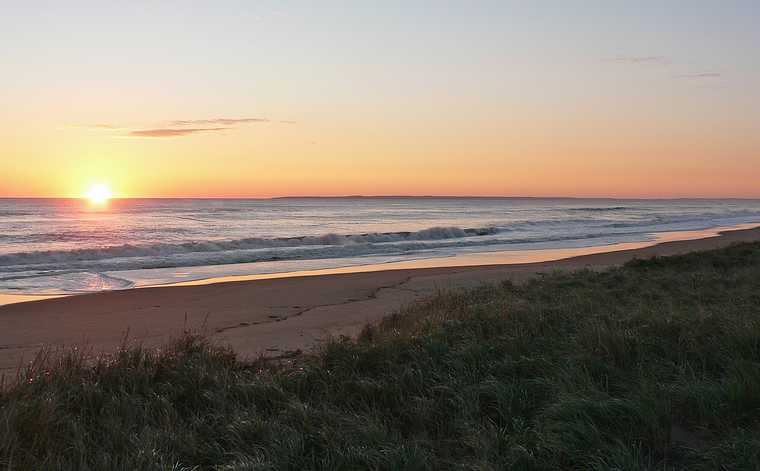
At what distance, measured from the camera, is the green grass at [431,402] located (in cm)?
390

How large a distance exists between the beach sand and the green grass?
4.52 feet

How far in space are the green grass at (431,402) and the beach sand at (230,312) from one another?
54.2 inches

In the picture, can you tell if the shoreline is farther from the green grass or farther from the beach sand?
the green grass

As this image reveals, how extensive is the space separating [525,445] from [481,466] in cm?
48

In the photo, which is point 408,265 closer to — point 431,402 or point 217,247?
point 217,247

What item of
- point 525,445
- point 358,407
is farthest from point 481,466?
point 358,407

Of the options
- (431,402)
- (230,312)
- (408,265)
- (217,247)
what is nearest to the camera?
(431,402)

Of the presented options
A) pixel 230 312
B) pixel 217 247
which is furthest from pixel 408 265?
pixel 217 247

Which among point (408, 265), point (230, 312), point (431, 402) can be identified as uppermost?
point (431, 402)

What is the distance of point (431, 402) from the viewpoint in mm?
4680

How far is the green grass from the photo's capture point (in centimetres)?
390

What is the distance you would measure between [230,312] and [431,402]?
7754 millimetres

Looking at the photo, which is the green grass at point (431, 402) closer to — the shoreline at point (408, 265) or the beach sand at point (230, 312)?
the beach sand at point (230, 312)

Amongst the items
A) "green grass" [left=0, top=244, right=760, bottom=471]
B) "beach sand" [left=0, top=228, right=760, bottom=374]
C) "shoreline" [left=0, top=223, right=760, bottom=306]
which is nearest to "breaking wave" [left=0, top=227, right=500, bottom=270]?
"shoreline" [left=0, top=223, right=760, bottom=306]
